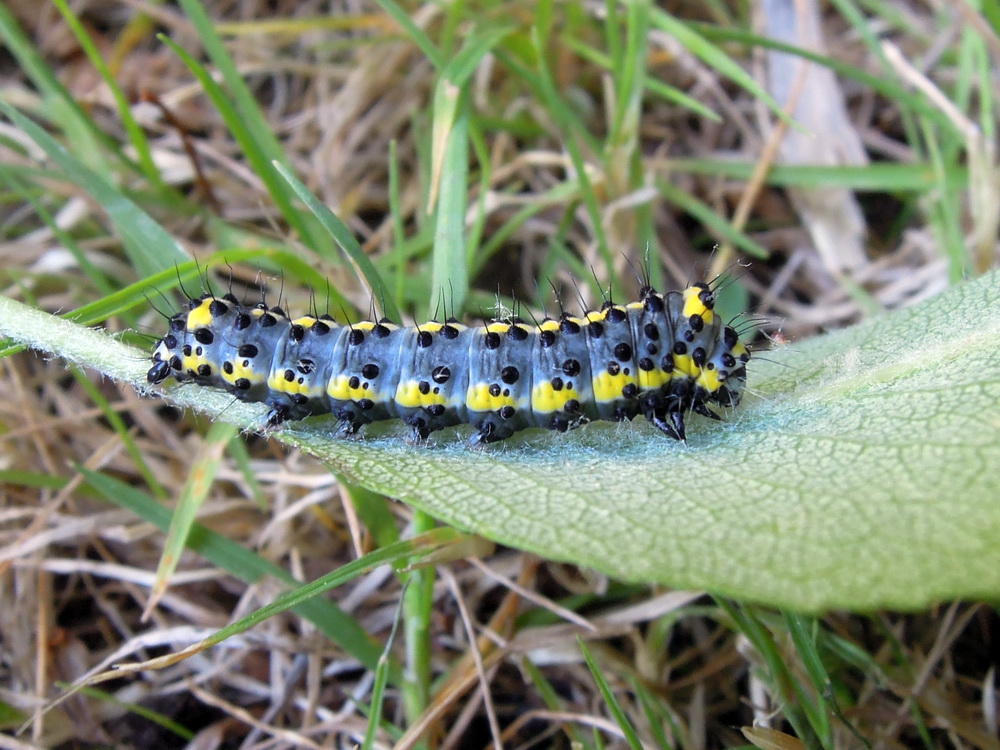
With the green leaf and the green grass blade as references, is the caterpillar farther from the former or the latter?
the green grass blade

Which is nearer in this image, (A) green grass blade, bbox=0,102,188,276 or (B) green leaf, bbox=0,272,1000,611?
(B) green leaf, bbox=0,272,1000,611

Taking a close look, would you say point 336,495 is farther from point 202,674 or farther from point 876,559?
point 876,559

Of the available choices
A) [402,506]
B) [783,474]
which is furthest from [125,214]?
[783,474]

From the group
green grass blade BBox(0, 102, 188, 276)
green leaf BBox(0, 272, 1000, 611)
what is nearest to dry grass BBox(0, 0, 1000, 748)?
green grass blade BBox(0, 102, 188, 276)

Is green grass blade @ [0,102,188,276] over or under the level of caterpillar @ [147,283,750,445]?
over

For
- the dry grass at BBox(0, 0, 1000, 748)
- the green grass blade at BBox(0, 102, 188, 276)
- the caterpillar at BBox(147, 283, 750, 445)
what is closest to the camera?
the caterpillar at BBox(147, 283, 750, 445)

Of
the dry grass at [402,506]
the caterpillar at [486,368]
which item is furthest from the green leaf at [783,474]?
the dry grass at [402,506]

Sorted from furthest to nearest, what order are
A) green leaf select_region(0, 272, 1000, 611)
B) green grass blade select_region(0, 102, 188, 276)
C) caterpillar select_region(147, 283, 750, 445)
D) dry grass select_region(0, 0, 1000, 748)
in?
green grass blade select_region(0, 102, 188, 276) → dry grass select_region(0, 0, 1000, 748) → caterpillar select_region(147, 283, 750, 445) → green leaf select_region(0, 272, 1000, 611)

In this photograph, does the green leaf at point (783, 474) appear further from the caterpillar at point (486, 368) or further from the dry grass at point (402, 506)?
the dry grass at point (402, 506)
